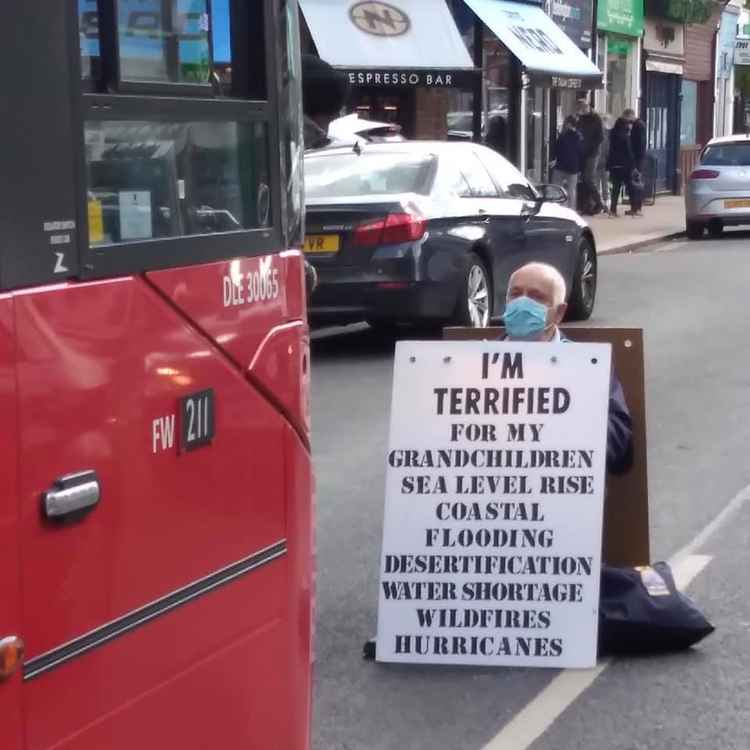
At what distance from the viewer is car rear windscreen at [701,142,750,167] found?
A: 27.3 m

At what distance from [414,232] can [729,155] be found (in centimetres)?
1584

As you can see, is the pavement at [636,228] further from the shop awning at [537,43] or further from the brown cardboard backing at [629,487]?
the brown cardboard backing at [629,487]

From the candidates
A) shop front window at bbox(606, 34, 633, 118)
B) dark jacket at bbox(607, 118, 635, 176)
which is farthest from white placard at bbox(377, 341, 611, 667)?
shop front window at bbox(606, 34, 633, 118)

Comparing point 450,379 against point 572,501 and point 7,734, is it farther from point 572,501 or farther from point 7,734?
point 7,734

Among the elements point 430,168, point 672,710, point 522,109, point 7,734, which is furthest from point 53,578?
point 522,109

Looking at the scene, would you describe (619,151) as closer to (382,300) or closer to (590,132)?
(590,132)

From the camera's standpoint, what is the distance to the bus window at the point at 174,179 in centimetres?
299

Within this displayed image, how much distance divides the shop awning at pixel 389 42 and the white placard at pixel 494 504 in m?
17.4

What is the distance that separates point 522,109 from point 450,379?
2498cm

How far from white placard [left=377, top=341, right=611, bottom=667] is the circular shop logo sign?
730 inches

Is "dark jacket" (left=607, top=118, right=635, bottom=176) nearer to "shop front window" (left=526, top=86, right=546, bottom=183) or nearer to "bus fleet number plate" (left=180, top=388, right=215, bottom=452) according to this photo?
"shop front window" (left=526, top=86, right=546, bottom=183)

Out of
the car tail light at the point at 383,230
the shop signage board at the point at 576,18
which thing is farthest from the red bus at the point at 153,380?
the shop signage board at the point at 576,18

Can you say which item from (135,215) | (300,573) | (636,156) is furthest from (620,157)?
(135,215)

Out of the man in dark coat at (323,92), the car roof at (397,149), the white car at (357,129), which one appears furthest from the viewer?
the white car at (357,129)
